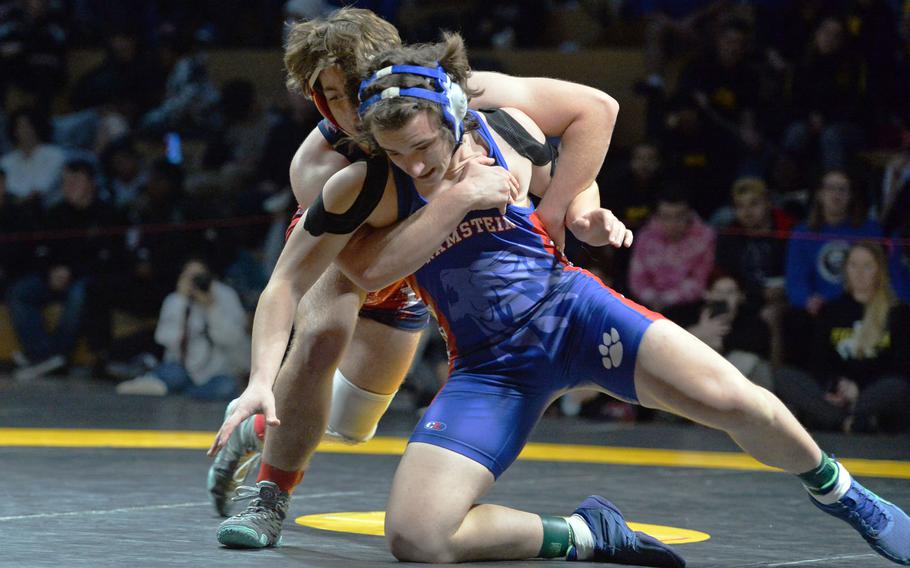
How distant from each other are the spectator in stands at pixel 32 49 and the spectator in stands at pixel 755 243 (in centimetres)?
524

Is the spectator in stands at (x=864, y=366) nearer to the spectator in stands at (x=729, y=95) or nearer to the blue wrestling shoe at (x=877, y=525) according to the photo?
the spectator in stands at (x=729, y=95)

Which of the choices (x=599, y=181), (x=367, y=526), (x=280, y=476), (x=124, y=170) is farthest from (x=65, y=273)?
(x=280, y=476)

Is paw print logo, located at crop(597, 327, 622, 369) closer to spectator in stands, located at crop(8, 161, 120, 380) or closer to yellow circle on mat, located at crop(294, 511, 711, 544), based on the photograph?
yellow circle on mat, located at crop(294, 511, 711, 544)

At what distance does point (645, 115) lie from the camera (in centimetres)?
860

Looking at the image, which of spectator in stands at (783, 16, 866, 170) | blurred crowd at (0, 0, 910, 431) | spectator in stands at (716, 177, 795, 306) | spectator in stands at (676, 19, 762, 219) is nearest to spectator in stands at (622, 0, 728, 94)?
blurred crowd at (0, 0, 910, 431)

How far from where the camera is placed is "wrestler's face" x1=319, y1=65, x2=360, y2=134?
3512 millimetres

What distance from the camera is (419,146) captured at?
10.5 ft

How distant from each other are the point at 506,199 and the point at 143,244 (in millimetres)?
5580

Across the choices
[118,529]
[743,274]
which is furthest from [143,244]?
[118,529]

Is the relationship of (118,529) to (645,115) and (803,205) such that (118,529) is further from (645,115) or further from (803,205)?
(645,115)

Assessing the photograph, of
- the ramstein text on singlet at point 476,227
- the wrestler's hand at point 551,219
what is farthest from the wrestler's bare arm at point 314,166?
the wrestler's hand at point 551,219

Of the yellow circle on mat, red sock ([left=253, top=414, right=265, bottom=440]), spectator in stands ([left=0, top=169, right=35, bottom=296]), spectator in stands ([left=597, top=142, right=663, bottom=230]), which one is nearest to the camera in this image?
the yellow circle on mat

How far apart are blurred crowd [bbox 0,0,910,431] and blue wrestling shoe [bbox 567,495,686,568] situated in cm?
317

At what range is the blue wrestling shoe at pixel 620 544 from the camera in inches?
132
